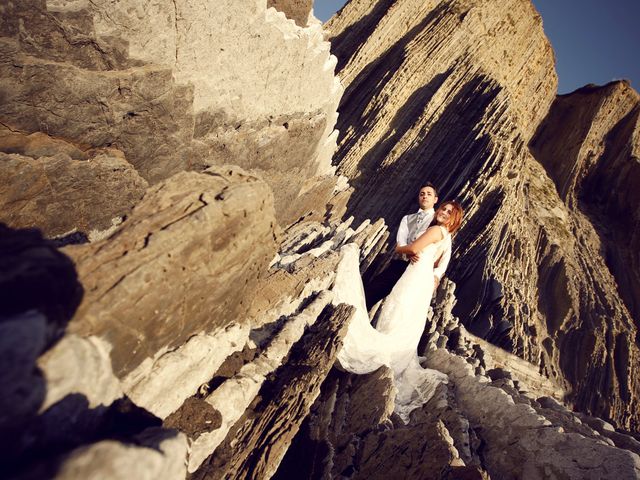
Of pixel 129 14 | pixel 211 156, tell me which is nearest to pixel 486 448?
pixel 211 156

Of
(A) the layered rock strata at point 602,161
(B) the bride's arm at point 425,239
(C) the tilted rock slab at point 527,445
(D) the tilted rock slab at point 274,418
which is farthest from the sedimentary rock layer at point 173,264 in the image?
(A) the layered rock strata at point 602,161

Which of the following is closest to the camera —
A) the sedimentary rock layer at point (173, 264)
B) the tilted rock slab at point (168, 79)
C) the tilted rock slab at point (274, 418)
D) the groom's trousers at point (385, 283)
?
the sedimentary rock layer at point (173, 264)

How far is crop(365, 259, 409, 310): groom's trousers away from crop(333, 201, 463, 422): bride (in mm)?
1105

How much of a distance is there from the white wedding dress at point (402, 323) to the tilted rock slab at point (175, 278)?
302 cm

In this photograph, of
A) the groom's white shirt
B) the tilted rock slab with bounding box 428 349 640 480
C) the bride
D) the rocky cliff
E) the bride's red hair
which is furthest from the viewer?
the groom's white shirt

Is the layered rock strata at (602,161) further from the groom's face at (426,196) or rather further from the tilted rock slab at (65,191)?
the tilted rock slab at (65,191)

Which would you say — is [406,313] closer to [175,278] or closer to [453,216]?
[453,216]

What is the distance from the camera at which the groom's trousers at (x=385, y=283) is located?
855 cm

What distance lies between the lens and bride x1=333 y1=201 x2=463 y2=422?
669 centimetres

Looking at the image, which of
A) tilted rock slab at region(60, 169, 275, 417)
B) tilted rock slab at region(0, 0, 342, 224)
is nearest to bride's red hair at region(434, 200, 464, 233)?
tilted rock slab at region(60, 169, 275, 417)

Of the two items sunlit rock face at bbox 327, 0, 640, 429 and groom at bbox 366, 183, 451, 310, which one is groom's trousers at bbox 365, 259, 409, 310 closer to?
groom at bbox 366, 183, 451, 310

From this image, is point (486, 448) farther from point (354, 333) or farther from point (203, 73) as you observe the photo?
point (203, 73)

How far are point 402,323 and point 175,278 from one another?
5092mm

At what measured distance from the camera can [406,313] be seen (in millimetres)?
7191
